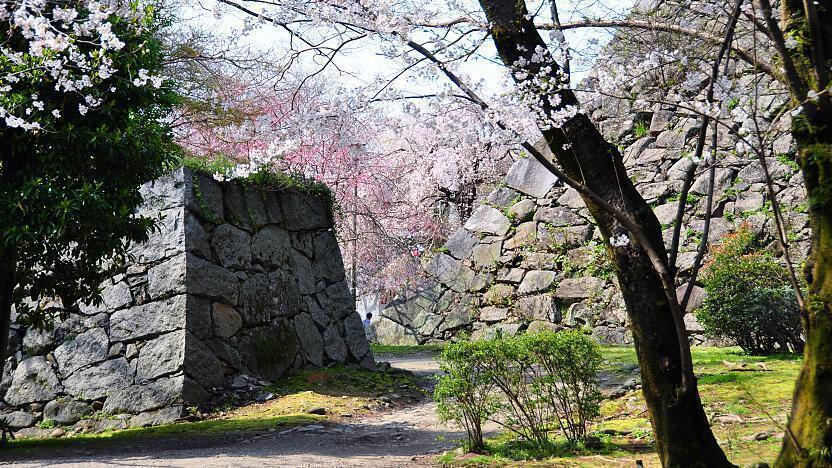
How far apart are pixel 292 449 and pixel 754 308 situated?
605cm

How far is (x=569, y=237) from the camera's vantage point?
1466 centimetres

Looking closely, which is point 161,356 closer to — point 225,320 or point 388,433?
point 225,320

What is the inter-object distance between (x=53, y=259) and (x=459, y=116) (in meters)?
4.34

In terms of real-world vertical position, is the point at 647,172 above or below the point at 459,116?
above

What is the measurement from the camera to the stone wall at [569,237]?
1258 cm

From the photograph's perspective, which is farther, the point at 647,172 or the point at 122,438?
the point at 647,172

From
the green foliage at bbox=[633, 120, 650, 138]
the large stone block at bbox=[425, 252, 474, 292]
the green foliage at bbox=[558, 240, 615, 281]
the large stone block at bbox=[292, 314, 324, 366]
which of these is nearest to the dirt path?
the large stone block at bbox=[292, 314, 324, 366]


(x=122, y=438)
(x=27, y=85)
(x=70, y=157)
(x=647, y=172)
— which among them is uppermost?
(x=647, y=172)

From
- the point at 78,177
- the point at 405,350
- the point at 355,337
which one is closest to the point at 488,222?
the point at 405,350

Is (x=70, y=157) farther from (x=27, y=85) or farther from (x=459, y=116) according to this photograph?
(x=459, y=116)

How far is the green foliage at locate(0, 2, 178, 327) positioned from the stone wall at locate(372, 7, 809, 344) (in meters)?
8.00

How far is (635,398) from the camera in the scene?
694 cm

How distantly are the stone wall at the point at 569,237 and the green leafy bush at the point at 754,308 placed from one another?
2605 mm

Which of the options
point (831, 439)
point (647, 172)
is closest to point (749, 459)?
point (831, 439)
